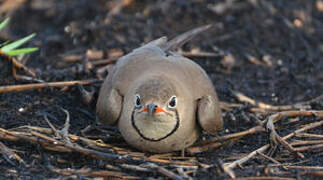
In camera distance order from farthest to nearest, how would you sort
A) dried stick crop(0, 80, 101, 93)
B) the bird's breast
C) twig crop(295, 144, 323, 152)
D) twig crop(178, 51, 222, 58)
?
twig crop(178, 51, 222, 58) → dried stick crop(0, 80, 101, 93) → twig crop(295, 144, 323, 152) → the bird's breast

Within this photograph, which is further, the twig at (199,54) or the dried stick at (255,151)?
the twig at (199,54)

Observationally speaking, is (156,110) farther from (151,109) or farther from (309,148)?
(309,148)

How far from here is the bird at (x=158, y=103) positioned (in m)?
4.00

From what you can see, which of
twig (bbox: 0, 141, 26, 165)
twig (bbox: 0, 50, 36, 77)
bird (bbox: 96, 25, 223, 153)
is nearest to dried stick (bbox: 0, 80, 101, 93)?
twig (bbox: 0, 50, 36, 77)

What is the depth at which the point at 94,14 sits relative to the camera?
24.3 feet

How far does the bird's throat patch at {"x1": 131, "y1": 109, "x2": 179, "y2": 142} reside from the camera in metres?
3.97

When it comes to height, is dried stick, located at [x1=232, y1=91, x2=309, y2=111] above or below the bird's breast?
above

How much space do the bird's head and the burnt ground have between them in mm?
256

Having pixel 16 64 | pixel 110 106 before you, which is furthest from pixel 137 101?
pixel 16 64

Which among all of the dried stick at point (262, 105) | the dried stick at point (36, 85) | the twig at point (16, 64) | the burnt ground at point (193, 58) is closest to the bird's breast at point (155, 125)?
the burnt ground at point (193, 58)

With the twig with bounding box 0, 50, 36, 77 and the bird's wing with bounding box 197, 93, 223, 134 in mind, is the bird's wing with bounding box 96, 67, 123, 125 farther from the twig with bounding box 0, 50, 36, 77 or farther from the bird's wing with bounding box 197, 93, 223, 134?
the twig with bounding box 0, 50, 36, 77

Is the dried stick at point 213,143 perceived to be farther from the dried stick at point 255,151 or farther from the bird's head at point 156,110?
the bird's head at point 156,110

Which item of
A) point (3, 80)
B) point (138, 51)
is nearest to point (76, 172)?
point (138, 51)

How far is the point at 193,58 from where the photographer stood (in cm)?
632
